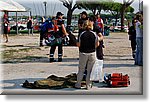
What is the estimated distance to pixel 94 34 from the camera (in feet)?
23.0

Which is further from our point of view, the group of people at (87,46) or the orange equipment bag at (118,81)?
the orange equipment bag at (118,81)

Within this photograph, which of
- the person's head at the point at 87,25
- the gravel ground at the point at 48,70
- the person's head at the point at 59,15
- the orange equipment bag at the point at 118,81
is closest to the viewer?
the person's head at the point at 87,25

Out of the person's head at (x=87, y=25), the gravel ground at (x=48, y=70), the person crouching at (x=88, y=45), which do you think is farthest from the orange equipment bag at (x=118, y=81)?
the person's head at (x=87, y=25)

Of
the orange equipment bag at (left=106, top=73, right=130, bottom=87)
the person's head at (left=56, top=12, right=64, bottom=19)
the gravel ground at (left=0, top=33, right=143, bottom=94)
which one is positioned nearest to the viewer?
the gravel ground at (left=0, top=33, right=143, bottom=94)

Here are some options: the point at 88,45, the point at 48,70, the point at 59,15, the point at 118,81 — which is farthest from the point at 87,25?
the point at 59,15

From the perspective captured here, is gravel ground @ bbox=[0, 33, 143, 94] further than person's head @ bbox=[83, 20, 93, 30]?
Yes

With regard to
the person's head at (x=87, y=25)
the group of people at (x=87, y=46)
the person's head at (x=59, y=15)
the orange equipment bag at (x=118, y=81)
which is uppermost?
the person's head at (x=59, y=15)

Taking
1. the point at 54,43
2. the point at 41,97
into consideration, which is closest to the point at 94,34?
the point at 41,97

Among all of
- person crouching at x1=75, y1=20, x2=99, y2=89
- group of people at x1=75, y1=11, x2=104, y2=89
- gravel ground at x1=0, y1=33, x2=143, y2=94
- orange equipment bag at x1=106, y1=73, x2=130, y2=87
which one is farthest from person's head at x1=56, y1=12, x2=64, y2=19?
person crouching at x1=75, y1=20, x2=99, y2=89

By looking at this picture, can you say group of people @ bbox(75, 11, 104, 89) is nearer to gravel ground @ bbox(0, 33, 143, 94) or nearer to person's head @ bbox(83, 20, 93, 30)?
person's head @ bbox(83, 20, 93, 30)

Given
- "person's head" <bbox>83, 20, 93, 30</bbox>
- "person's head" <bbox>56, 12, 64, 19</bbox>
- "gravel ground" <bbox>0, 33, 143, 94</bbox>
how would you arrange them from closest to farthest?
"person's head" <bbox>83, 20, 93, 30</bbox>
"gravel ground" <bbox>0, 33, 143, 94</bbox>
"person's head" <bbox>56, 12, 64, 19</bbox>

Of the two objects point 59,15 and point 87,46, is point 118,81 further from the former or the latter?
point 59,15

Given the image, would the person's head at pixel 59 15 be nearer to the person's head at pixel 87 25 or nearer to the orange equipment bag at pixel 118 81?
the orange equipment bag at pixel 118 81

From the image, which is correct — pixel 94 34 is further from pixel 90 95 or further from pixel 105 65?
pixel 105 65
